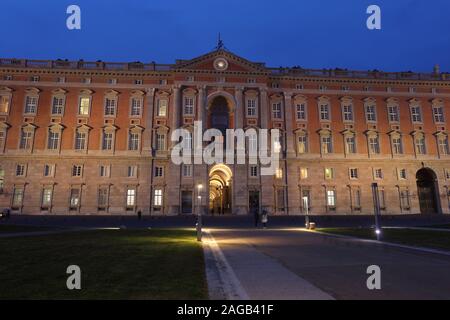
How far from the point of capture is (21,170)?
48312mm

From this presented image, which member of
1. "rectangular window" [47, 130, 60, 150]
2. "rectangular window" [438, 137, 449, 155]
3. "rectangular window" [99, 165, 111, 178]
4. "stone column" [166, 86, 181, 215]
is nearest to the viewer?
"stone column" [166, 86, 181, 215]

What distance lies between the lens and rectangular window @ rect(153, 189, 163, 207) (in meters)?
48.9

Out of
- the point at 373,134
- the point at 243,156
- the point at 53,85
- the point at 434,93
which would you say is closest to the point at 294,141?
the point at 243,156

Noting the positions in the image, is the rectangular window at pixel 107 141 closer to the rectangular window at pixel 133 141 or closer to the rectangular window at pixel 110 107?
the rectangular window at pixel 133 141

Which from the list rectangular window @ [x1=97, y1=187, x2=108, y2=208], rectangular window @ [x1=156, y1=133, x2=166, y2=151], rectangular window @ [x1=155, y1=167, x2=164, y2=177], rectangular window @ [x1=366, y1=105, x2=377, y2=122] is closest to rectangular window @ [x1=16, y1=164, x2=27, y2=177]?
rectangular window @ [x1=97, y1=187, x2=108, y2=208]

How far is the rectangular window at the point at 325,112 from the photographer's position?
54.4 metres

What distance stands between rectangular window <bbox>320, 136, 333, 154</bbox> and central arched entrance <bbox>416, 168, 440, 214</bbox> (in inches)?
651

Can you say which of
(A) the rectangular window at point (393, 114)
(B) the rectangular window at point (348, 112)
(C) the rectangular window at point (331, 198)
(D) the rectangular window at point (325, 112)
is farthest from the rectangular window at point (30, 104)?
(A) the rectangular window at point (393, 114)

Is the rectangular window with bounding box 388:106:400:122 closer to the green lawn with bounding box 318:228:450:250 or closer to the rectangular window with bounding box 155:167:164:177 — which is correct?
the green lawn with bounding box 318:228:450:250

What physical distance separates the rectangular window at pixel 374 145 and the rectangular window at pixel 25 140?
2157 inches

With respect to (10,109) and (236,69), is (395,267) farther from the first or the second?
(10,109)

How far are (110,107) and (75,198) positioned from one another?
1527 cm

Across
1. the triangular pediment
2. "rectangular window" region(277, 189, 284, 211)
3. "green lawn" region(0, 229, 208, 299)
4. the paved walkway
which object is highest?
the triangular pediment

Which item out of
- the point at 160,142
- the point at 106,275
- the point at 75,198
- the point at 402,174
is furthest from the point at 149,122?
the point at 106,275
